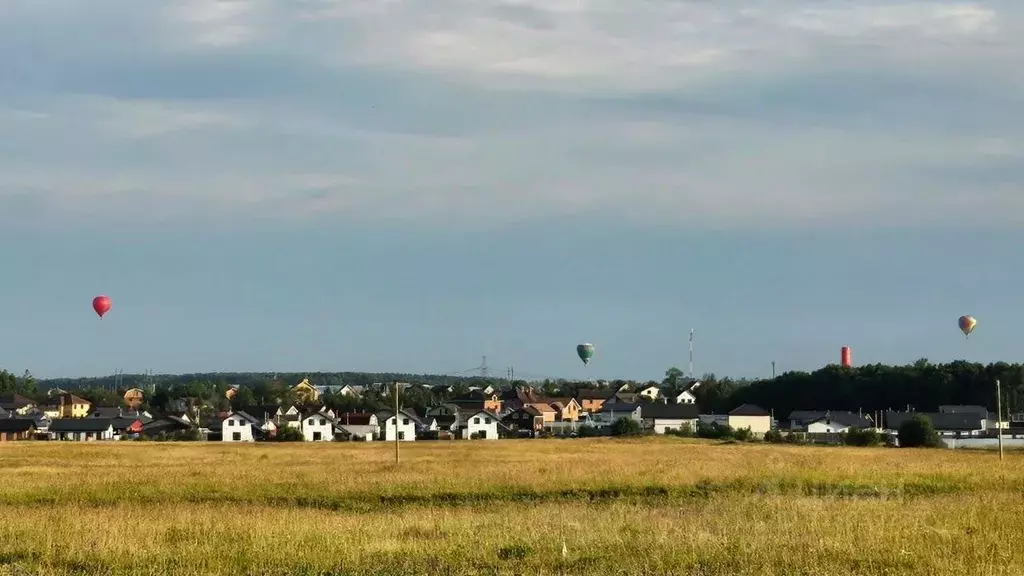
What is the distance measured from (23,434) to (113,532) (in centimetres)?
9912

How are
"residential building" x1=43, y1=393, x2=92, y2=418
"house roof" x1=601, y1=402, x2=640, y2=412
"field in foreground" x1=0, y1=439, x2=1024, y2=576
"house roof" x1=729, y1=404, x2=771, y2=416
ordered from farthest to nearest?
"residential building" x1=43, y1=393, x2=92, y2=418
"house roof" x1=601, y1=402, x2=640, y2=412
"house roof" x1=729, y1=404, x2=771, y2=416
"field in foreground" x1=0, y1=439, x2=1024, y2=576

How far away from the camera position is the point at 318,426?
110875 millimetres

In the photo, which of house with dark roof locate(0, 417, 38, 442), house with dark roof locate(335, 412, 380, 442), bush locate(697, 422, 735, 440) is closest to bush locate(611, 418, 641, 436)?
bush locate(697, 422, 735, 440)

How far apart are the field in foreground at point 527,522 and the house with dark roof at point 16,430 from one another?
2843 inches

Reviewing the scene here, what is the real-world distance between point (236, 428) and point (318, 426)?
760cm

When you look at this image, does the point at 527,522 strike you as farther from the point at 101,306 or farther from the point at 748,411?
the point at 748,411

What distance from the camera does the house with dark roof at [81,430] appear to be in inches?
4254

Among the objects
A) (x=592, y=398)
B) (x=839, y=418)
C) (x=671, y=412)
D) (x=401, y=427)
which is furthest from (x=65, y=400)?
(x=839, y=418)

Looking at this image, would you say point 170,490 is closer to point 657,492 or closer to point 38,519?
point 38,519

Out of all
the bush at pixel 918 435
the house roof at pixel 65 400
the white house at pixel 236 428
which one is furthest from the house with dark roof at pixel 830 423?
the house roof at pixel 65 400

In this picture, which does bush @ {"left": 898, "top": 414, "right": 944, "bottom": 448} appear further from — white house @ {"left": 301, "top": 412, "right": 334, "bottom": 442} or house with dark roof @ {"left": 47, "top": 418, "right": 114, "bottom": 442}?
house with dark roof @ {"left": 47, "top": 418, "right": 114, "bottom": 442}

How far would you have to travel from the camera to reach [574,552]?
1691cm

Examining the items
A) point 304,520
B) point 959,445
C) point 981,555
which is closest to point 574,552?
point 981,555

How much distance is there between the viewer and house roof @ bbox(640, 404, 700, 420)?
125 meters
